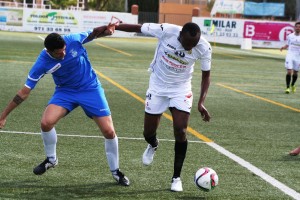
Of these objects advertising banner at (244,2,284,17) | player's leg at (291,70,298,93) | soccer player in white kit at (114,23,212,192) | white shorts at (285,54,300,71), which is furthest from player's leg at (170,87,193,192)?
advertising banner at (244,2,284,17)

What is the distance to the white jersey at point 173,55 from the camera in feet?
26.8

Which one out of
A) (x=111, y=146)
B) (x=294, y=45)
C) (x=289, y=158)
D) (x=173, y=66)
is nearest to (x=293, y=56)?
(x=294, y=45)

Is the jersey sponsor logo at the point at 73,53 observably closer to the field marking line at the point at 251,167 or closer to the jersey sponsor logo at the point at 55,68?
the jersey sponsor logo at the point at 55,68

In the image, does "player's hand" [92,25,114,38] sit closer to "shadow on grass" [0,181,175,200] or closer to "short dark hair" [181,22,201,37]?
"short dark hair" [181,22,201,37]

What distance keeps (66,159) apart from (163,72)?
2.00m

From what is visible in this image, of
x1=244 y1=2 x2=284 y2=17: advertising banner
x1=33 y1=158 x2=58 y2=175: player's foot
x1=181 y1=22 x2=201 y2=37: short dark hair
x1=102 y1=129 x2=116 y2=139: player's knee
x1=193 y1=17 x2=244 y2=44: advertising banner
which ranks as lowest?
x1=193 y1=17 x2=244 y2=44: advertising banner

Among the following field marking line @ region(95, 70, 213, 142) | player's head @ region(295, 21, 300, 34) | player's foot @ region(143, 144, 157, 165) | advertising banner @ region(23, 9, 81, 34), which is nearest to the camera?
player's foot @ region(143, 144, 157, 165)

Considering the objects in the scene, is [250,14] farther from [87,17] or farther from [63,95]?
[63,95]

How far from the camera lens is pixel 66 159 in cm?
948

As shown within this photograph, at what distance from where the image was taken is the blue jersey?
26.0 feet

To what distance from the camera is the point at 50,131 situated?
8.23m

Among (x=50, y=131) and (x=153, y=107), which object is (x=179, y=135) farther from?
(x=50, y=131)

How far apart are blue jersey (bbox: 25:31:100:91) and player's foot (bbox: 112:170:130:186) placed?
1.04m

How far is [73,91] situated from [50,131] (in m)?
0.53
